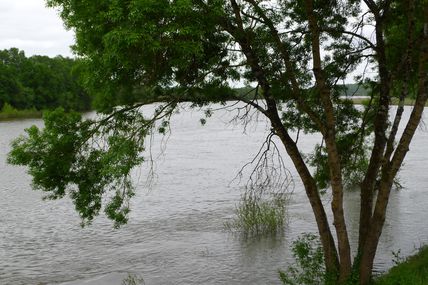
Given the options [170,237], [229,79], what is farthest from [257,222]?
[229,79]

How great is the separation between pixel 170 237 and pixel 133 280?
577 centimetres

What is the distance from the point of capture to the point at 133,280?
577 inches

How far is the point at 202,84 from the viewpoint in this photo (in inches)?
383

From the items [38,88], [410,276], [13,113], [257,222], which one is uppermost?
[38,88]

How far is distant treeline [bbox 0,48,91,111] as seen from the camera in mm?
103312

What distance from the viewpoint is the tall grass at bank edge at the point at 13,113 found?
9588cm

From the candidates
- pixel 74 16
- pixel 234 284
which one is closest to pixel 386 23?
pixel 74 16

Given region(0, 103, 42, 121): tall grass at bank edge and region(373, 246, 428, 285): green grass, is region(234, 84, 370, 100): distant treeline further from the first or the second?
region(0, 103, 42, 121): tall grass at bank edge

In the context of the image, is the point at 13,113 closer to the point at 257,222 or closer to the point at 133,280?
the point at 257,222

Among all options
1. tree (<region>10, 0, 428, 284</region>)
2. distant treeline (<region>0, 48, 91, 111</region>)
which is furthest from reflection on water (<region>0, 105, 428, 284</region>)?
distant treeline (<region>0, 48, 91, 111</region>)

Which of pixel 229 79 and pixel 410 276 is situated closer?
pixel 410 276

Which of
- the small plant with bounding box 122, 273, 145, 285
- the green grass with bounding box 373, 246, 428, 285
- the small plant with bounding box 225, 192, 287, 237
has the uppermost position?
the green grass with bounding box 373, 246, 428, 285

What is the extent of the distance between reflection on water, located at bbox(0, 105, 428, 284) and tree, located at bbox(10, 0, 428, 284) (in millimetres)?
1681

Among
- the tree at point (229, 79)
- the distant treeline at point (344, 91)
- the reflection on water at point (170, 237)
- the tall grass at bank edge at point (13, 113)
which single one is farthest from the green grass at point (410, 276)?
the tall grass at bank edge at point (13, 113)
